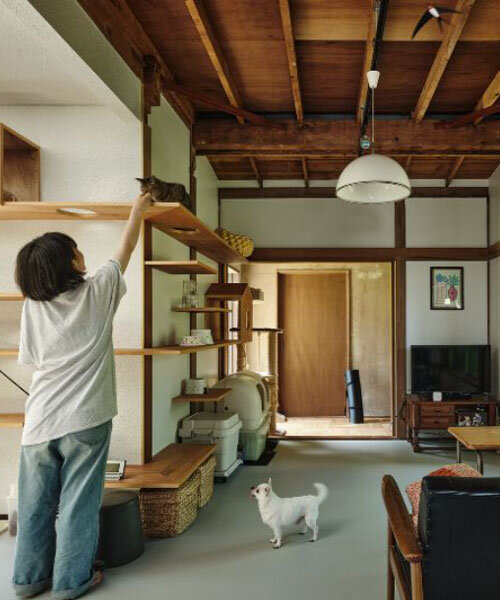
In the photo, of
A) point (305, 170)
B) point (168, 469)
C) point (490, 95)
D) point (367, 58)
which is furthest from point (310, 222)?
point (168, 469)

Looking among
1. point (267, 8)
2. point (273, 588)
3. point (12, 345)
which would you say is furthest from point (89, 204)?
point (273, 588)

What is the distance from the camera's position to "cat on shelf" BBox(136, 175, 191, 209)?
3002mm

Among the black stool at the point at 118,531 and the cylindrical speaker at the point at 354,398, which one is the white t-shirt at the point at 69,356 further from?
the cylindrical speaker at the point at 354,398

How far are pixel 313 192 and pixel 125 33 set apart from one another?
11.9 ft

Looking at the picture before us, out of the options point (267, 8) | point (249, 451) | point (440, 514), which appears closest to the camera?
point (440, 514)

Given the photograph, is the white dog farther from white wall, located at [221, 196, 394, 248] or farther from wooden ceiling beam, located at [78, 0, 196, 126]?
white wall, located at [221, 196, 394, 248]

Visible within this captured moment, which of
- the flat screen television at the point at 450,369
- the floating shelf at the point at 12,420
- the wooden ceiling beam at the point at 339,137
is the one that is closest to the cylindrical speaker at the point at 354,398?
the flat screen television at the point at 450,369

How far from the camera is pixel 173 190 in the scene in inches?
126

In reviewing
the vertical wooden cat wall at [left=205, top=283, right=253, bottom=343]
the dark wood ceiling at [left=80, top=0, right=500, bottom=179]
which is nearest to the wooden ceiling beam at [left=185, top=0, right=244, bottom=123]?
the dark wood ceiling at [left=80, top=0, right=500, bottom=179]

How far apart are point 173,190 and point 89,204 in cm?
52

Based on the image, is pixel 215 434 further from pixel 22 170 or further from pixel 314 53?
pixel 314 53

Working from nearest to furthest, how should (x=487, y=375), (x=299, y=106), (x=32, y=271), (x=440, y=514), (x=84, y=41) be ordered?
(x=440, y=514) → (x=32, y=271) → (x=84, y=41) → (x=299, y=106) → (x=487, y=375)

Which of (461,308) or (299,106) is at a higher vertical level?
(299,106)

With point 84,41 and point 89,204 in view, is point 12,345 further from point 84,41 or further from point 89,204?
point 84,41
